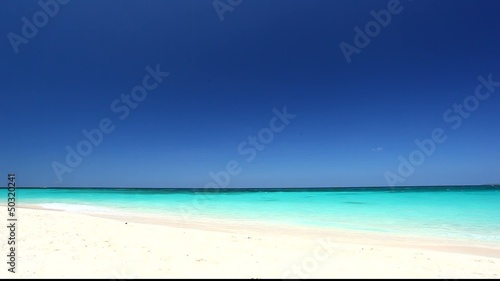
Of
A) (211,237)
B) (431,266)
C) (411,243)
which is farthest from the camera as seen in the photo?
(411,243)

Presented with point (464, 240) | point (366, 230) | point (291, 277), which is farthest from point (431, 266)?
point (366, 230)

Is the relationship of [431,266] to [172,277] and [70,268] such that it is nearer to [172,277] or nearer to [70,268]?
[172,277]

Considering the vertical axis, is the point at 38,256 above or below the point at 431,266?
above

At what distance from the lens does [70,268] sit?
4602 millimetres

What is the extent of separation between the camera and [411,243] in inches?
316

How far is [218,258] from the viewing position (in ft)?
17.7

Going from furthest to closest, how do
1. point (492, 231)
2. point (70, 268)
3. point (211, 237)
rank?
point (492, 231) < point (211, 237) < point (70, 268)

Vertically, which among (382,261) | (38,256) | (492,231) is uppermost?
(38,256)

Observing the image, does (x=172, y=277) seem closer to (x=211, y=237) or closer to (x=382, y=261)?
(x=211, y=237)

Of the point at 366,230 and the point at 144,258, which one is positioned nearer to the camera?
the point at 144,258

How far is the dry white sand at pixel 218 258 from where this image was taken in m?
4.57

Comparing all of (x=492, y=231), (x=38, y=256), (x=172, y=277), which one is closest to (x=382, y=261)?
(x=172, y=277)

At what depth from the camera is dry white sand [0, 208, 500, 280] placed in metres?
4.57

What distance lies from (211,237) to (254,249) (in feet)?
5.59
